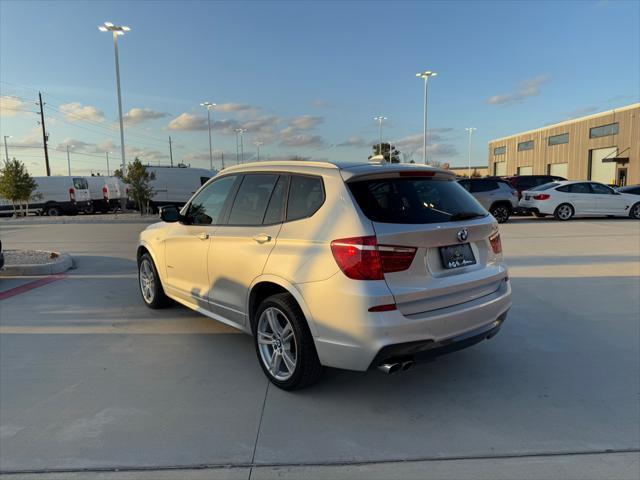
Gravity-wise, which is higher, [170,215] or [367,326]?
[170,215]

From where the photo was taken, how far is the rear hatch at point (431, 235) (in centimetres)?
302

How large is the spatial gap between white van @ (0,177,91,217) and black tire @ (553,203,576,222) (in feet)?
81.3

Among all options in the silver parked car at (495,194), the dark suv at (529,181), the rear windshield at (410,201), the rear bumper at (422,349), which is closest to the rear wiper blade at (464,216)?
the rear windshield at (410,201)

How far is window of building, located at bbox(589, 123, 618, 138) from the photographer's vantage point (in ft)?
150

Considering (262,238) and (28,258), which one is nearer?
(262,238)

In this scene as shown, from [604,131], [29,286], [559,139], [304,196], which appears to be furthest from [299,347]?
[559,139]

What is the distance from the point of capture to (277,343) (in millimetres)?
3627

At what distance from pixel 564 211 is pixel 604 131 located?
1506 inches

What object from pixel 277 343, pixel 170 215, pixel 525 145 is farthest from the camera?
pixel 525 145

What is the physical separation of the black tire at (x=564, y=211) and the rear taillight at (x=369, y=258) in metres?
16.4

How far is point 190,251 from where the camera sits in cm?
464

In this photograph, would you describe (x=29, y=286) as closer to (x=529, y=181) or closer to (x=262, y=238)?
(x=262, y=238)

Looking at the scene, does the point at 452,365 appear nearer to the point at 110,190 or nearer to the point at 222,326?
the point at 222,326

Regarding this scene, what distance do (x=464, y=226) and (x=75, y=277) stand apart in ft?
22.3
